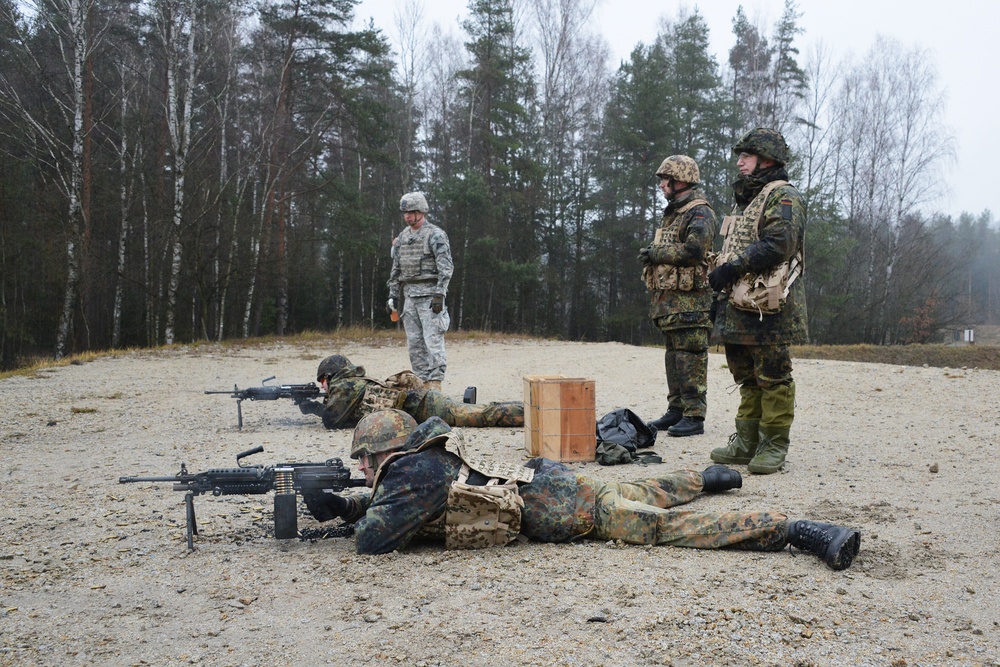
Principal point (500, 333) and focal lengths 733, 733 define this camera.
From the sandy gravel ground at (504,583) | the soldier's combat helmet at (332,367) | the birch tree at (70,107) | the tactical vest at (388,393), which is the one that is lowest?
the sandy gravel ground at (504,583)

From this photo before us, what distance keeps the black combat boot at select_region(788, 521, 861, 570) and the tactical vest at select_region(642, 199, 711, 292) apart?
10.4 feet

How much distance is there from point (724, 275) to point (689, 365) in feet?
5.45

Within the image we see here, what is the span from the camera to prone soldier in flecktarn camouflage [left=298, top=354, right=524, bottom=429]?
648 cm

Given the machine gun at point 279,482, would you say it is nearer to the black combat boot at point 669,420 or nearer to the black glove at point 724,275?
the black glove at point 724,275

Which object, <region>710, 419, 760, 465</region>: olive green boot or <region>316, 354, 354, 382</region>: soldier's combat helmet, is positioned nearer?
<region>710, 419, 760, 465</region>: olive green boot

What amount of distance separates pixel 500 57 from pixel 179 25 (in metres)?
11.9

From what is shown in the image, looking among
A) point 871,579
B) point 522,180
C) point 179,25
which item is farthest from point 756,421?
point 522,180

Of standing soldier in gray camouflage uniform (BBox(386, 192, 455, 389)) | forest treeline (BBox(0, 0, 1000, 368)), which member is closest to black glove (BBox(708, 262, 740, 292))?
standing soldier in gray camouflage uniform (BBox(386, 192, 455, 389))

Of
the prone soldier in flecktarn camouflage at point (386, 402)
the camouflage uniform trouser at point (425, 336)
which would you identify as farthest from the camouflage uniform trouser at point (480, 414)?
the camouflage uniform trouser at point (425, 336)

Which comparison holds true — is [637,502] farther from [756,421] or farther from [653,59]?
[653,59]

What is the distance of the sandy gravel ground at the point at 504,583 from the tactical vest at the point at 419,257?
104 inches

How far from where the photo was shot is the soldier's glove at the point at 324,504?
11.7 feet

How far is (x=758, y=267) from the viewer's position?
15.3 ft

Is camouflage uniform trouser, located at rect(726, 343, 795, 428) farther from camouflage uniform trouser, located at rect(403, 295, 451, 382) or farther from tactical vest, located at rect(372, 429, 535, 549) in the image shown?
camouflage uniform trouser, located at rect(403, 295, 451, 382)
